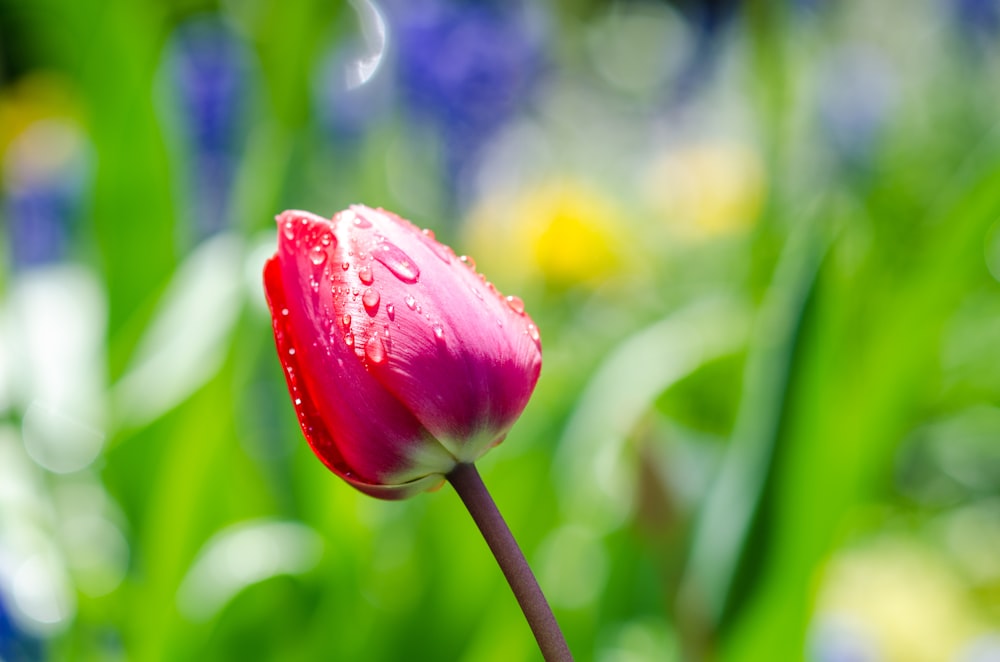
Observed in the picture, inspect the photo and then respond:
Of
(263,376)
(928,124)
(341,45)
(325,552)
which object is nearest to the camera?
(325,552)

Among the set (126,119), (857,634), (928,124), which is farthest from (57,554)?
(928,124)

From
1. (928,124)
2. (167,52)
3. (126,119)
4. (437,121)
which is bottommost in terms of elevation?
(126,119)

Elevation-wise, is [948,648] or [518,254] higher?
[518,254]

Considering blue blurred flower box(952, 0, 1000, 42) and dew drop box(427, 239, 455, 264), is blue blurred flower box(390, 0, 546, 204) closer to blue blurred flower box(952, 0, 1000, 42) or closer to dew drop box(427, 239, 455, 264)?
blue blurred flower box(952, 0, 1000, 42)

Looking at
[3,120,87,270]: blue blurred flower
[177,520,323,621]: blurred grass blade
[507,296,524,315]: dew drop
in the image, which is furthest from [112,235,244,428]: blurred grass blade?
[3,120,87,270]: blue blurred flower

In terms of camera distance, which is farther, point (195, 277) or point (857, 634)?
point (195, 277)

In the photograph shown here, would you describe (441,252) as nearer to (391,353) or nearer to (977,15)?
(391,353)

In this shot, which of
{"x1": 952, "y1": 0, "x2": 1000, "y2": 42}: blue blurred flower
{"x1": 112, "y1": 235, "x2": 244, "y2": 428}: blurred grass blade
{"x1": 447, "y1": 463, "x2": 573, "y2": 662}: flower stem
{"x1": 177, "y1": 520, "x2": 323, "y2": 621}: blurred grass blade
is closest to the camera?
{"x1": 447, "y1": 463, "x2": 573, "y2": 662}: flower stem

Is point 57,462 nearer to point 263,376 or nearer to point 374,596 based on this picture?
point 263,376
